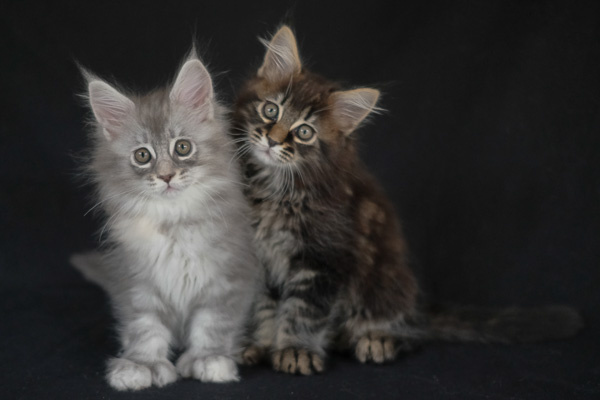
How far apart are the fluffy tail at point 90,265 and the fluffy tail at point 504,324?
4.75ft

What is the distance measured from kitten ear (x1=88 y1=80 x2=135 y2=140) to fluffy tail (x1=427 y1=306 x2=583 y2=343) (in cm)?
148

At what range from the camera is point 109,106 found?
2.33m

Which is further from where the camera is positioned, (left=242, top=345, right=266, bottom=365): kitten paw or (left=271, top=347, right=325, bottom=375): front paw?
(left=242, top=345, right=266, bottom=365): kitten paw

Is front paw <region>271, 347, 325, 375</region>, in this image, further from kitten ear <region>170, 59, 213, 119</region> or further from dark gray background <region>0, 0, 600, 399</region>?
dark gray background <region>0, 0, 600, 399</region>

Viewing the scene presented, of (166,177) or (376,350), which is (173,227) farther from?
(376,350)

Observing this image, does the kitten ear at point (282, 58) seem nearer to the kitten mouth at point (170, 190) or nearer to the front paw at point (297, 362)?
the kitten mouth at point (170, 190)

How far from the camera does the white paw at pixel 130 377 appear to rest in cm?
221

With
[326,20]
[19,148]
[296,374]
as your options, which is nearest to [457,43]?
[326,20]

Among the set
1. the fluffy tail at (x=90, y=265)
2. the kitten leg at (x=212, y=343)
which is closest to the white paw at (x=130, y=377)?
the kitten leg at (x=212, y=343)

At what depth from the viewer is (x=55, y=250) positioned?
11.4ft

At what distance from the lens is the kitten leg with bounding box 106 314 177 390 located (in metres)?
2.21

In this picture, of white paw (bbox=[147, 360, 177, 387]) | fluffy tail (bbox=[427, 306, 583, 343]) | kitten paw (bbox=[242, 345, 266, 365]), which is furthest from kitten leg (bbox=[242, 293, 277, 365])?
fluffy tail (bbox=[427, 306, 583, 343])

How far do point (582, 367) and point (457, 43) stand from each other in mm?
1568

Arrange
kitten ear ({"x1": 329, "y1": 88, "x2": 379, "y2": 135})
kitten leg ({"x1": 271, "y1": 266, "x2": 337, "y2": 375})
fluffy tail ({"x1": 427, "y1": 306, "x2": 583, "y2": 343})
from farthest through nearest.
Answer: fluffy tail ({"x1": 427, "y1": 306, "x2": 583, "y2": 343}) → kitten ear ({"x1": 329, "y1": 88, "x2": 379, "y2": 135}) → kitten leg ({"x1": 271, "y1": 266, "x2": 337, "y2": 375})
